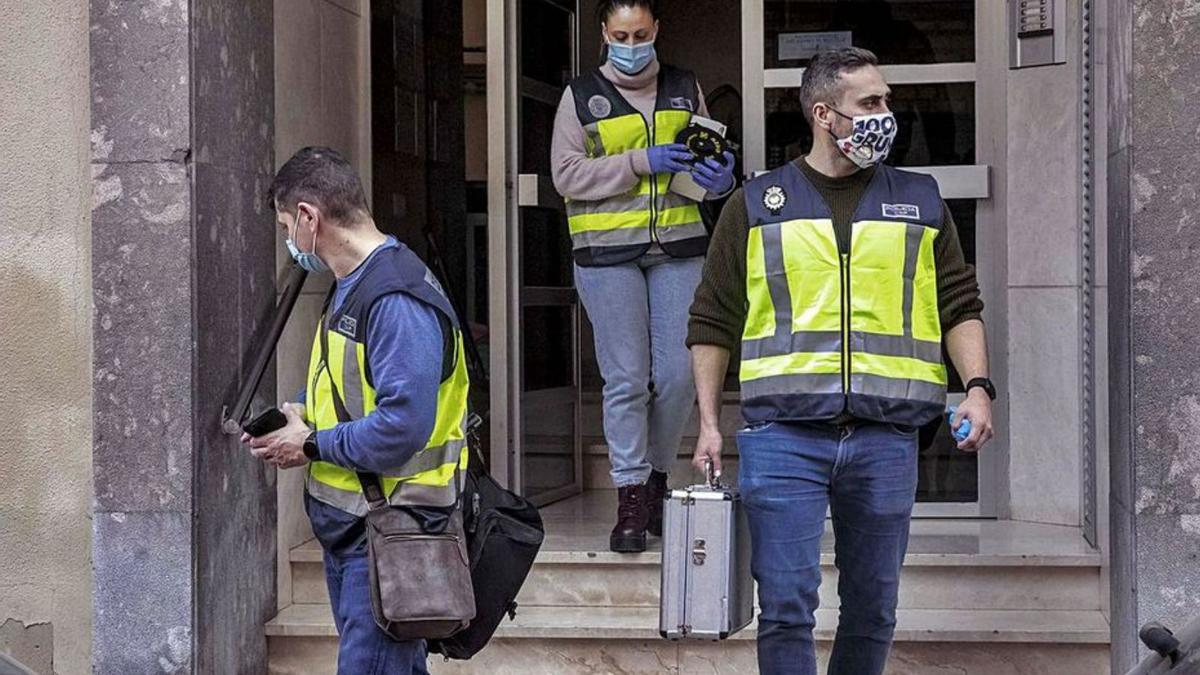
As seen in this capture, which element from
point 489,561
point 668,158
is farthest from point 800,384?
point 668,158

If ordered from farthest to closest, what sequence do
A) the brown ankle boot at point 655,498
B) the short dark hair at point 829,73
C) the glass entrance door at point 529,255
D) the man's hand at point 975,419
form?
the glass entrance door at point 529,255 → the brown ankle boot at point 655,498 → the short dark hair at point 829,73 → the man's hand at point 975,419

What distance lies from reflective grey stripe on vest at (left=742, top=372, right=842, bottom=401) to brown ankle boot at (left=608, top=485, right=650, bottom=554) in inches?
67.2

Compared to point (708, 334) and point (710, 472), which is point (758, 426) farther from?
point (708, 334)

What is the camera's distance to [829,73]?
4.93m

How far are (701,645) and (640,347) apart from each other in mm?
1073

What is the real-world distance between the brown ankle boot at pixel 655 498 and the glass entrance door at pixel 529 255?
1.02m

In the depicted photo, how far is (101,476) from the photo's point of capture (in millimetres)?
5934

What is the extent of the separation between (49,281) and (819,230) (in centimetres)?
264

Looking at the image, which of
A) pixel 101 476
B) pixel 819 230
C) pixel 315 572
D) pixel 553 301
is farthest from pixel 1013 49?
pixel 101 476

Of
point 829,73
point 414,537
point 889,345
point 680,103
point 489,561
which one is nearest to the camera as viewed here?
point 414,537

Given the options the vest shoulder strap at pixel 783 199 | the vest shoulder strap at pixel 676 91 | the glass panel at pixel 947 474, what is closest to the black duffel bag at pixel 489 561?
the vest shoulder strap at pixel 783 199

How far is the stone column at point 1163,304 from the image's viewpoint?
5.53 meters

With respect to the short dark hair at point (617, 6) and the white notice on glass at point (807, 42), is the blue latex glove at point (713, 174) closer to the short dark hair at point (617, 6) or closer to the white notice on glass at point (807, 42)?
the short dark hair at point (617, 6)

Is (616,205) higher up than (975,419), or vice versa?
(616,205)
